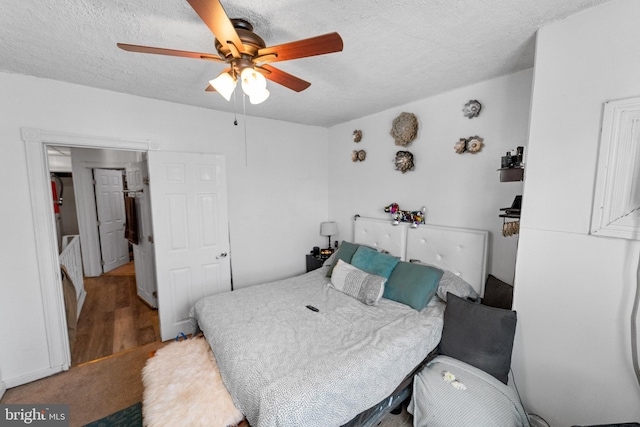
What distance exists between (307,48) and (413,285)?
1.95 m

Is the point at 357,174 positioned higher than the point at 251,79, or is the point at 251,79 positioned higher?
the point at 251,79

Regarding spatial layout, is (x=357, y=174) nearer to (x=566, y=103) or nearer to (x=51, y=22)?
(x=566, y=103)

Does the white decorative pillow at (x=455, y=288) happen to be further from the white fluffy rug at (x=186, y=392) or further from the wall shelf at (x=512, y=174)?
the white fluffy rug at (x=186, y=392)

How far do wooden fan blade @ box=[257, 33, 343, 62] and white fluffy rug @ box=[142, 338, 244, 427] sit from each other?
1.88 m

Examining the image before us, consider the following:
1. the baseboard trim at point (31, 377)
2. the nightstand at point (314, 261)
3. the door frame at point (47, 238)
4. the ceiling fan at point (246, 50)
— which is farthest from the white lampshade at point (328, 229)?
the baseboard trim at point (31, 377)

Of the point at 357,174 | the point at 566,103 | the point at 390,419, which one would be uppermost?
the point at 566,103

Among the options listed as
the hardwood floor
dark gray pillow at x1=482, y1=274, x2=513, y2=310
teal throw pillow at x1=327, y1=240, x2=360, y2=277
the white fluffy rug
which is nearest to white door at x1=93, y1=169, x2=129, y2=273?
the hardwood floor

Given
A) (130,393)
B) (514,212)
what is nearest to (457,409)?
(514,212)

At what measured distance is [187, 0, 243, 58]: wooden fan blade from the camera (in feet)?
3.01

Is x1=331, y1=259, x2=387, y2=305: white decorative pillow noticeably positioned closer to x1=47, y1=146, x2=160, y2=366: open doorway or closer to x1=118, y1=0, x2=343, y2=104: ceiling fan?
x1=118, y1=0, x2=343, y2=104: ceiling fan

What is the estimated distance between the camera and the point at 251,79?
4.28 ft

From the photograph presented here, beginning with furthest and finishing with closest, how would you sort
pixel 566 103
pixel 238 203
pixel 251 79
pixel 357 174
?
pixel 357 174 → pixel 238 203 → pixel 566 103 → pixel 251 79

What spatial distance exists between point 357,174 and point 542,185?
214 centimetres

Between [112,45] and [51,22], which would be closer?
[51,22]
